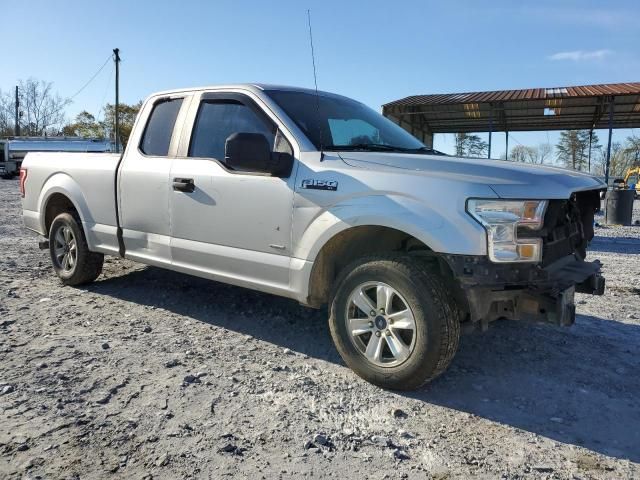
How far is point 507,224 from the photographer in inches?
120

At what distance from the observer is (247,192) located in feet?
13.1

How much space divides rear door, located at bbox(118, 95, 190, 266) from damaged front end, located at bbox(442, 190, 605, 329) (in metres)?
2.62

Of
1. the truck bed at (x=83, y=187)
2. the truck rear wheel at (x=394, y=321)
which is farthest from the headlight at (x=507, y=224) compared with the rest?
the truck bed at (x=83, y=187)

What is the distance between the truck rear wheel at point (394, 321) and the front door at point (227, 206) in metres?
0.56

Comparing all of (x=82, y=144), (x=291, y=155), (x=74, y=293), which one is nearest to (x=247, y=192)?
(x=291, y=155)

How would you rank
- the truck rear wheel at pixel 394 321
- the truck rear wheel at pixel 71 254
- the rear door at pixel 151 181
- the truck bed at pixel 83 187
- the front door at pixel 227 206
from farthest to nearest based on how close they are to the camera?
the truck rear wheel at pixel 71 254, the truck bed at pixel 83 187, the rear door at pixel 151 181, the front door at pixel 227 206, the truck rear wheel at pixel 394 321

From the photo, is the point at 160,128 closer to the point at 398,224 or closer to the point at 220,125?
the point at 220,125

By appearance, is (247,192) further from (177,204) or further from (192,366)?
(192,366)

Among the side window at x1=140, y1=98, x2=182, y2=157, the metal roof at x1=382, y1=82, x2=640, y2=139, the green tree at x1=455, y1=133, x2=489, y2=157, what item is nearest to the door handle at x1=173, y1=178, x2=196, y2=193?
the side window at x1=140, y1=98, x2=182, y2=157

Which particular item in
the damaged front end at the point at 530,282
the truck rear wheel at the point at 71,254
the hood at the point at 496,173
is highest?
the hood at the point at 496,173

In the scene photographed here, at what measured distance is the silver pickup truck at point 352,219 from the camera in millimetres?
3107

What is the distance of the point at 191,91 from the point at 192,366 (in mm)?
2427

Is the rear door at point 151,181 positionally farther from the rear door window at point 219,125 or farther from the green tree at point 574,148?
the green tree at point 574,148

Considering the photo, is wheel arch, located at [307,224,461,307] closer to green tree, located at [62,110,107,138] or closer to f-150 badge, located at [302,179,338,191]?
f-150 badge, located at [302,179,338,191]
